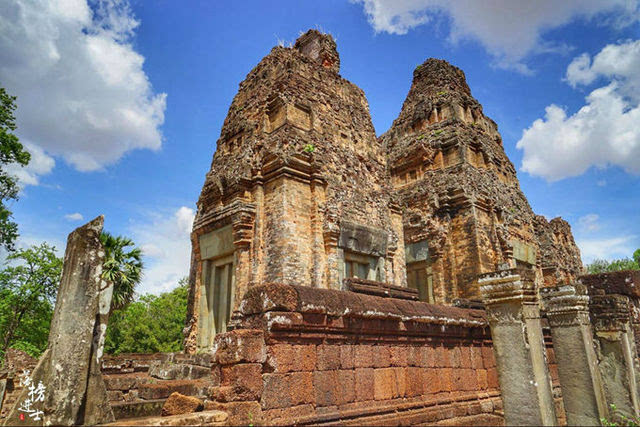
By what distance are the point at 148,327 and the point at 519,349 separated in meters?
30.2

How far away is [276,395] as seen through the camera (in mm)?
4219

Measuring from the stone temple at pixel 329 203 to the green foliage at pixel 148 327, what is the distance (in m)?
19.0

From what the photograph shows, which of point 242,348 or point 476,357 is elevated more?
point 242,348

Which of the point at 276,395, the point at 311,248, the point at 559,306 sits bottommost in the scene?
the point at 276,395

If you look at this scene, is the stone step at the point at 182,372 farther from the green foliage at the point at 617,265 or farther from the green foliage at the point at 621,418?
the green foliage at the point at 617,265

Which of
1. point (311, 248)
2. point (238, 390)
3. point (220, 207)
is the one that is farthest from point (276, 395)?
point (220, 207)

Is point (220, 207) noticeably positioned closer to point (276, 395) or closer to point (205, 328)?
point (205, 328)

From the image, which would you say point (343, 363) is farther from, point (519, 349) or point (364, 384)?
point (519, 349)

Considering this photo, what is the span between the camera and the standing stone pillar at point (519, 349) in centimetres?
471

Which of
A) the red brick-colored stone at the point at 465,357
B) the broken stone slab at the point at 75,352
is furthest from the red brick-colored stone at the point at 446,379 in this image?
the broken stone slab at the point at 75,352

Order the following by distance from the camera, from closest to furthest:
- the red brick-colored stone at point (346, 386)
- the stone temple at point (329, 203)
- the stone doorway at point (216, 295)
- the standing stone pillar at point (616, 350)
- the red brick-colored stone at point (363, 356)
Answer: the red brick-colored stone at point (346, 386) → the red brick-colored stone at point (363, 356) → the standing stone pillar at point (616, 350) → the stone temple at point (329, 203) → the stone doorway at point (216, 295)

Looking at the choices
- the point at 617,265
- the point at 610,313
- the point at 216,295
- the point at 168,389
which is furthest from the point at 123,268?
the point at 617,265

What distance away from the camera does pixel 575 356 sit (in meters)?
5.86

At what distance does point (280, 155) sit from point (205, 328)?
16.9 feet
